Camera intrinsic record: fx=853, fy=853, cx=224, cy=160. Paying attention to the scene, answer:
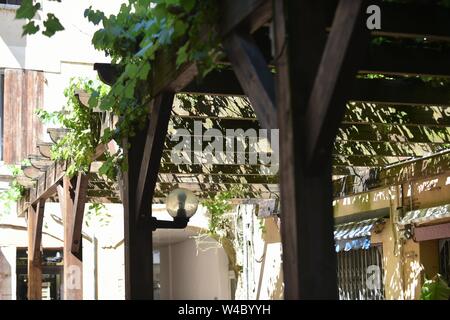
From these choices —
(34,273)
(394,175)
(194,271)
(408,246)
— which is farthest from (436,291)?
(194,271)

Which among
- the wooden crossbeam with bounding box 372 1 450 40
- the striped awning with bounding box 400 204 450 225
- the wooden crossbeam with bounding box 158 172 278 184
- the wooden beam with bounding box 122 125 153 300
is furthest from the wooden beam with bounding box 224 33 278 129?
the wooden crossbeam with bounding box 158 172 278 184

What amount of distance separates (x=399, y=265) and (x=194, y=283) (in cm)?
1174

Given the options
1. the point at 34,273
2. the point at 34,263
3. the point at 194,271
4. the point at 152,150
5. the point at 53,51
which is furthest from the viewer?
the point at 194,271

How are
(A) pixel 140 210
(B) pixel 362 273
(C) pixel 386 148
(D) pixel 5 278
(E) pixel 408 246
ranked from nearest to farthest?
(A) pixel 140 210 → (C) pixel 386 148 → (E) pixel 408 246 → (B) pixel 362 273 → (D) pixel 5 278

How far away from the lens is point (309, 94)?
3.46 meters

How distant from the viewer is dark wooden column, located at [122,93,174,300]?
5.50 meters

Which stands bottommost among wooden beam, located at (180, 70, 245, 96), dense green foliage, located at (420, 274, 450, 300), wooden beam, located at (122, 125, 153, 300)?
dense green foliage, located at (420, 274, 450, 300)

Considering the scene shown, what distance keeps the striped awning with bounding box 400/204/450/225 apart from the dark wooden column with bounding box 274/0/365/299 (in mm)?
5357

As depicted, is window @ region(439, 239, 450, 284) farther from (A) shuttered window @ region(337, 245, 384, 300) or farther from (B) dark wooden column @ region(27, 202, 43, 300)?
(B) dark wooden column @ region(27, 202, 43, 300)

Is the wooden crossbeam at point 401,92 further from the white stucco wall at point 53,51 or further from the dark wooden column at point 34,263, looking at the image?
the white stucco wall at point 53,51

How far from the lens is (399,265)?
32.6 ft

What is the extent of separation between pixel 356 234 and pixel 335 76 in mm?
7384

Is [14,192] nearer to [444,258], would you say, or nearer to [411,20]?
[444,258]
